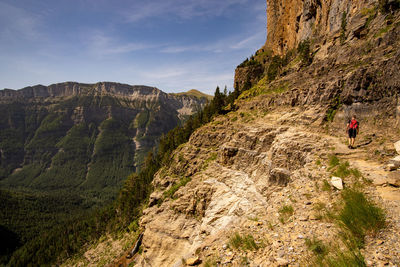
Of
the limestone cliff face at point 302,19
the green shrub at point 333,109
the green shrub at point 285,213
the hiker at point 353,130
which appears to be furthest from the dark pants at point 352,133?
the limestone cliff face at point 302,19

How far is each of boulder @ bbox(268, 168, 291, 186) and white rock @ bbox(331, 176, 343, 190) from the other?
4.98 meters

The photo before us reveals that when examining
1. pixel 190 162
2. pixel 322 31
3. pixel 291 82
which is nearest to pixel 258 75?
pixel 322 31

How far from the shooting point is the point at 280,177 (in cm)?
1730

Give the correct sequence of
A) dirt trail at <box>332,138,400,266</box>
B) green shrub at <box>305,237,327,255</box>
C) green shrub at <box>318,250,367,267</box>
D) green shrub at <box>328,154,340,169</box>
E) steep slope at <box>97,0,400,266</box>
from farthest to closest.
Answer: green shrub at <box>328,154,340,169</box>
steep slope at <box>97,0,400,266</box>
green shrub at <box>305,237,327,255</box>
dirt trail at <box>332,138,400,266</box>
green shrub at <box>318,250,367,267</box>

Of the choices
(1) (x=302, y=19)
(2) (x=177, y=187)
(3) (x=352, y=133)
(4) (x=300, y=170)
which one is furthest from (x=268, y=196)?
(1) (x=302, y=19)

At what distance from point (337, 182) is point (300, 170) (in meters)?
4.43

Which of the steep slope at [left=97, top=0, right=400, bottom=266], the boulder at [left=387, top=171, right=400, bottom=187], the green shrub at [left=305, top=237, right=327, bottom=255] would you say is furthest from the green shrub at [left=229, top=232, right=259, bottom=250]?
the boulder at [left=387, top=171, right=400, bottom=187]

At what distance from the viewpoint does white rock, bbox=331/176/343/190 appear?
35.7 ft

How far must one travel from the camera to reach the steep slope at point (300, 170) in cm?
870

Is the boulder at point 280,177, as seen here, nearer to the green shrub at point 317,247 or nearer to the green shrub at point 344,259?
the green shrub at point 317,247

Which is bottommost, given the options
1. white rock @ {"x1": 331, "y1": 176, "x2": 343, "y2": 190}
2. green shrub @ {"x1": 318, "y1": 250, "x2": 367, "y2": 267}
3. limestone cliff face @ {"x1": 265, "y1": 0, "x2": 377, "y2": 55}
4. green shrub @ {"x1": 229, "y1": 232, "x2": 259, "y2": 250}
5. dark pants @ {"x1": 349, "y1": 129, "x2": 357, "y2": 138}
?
green shrub @ {"x1": 229, "y1": 232, "x2": 259, "y2": 250}

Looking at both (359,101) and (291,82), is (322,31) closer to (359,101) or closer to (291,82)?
(291,82)

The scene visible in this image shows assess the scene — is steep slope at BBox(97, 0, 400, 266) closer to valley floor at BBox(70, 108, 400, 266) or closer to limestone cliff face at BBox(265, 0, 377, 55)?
valley floor at BBox(70, 108, 400, 266)

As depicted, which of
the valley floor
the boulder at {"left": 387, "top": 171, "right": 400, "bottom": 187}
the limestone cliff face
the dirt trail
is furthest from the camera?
the limestone cliff face
